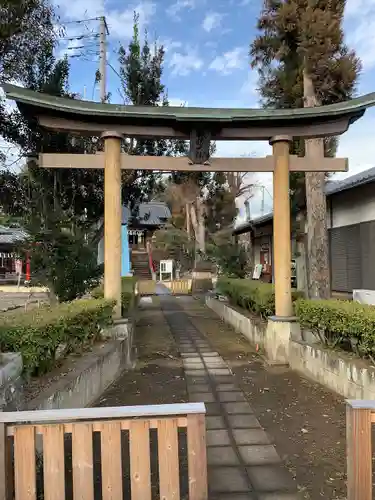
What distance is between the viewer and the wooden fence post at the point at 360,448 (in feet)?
8.04

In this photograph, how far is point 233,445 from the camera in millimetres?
3973

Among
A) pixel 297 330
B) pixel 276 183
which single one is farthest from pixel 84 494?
pixel 276 183

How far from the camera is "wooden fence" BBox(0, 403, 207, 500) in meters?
2.35

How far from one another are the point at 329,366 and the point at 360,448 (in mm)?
3123

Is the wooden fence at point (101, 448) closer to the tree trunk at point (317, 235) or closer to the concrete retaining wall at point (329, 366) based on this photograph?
the concrete retaining wall at point (329, 366)

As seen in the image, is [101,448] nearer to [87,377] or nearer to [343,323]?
[87,377]

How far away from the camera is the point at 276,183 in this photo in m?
7.20

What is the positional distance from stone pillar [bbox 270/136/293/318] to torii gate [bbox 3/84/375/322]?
0.6 inches

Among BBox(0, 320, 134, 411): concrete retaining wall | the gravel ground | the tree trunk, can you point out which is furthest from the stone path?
the tree trunk

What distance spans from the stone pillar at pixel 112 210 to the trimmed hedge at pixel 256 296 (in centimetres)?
301

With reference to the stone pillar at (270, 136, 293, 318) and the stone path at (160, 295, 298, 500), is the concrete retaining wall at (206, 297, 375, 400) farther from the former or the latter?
the stone path at (160, 295, 298, 500)

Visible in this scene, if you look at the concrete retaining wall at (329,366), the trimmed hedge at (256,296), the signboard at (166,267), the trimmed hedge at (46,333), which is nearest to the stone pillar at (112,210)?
the trimmed hedge at (46,333)

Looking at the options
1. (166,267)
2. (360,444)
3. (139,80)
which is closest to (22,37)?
(139,80)

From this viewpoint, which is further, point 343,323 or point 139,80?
point 139,80
